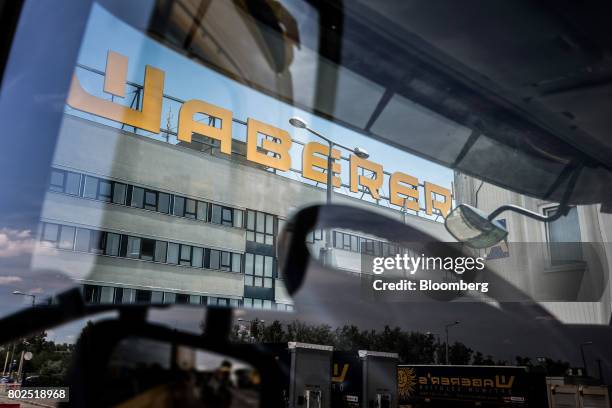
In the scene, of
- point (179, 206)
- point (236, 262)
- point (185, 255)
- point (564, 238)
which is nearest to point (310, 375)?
point (236, 262)

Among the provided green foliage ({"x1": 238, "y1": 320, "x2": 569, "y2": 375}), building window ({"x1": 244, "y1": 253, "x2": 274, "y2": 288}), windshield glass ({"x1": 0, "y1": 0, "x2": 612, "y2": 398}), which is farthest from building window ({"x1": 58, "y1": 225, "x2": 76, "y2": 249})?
green foliage ({"x1": 238, "y1": 320, "x2": 569, "y2": 375})

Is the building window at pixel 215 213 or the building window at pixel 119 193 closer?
the building window at pixel 119 193

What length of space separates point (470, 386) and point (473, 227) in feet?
2.00

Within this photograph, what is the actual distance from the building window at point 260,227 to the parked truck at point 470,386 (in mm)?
673

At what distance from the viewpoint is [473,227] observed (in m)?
1.64

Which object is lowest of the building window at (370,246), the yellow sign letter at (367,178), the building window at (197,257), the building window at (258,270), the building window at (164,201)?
the building window at (258,270)

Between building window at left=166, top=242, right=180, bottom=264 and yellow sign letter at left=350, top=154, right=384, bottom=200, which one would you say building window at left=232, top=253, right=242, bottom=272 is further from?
→ yellow sign letter at left=350, top=154, right=384, bottom=200

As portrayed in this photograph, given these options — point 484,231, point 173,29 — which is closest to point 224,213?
point 173,29

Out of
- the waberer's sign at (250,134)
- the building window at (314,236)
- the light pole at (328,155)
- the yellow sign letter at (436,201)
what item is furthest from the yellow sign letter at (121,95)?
the yellow sign letter at (436,201)

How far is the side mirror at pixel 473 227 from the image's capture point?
5.19 feet

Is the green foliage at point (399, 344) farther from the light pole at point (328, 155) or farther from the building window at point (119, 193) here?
the building window at point (119, 193)

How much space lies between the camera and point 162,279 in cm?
116

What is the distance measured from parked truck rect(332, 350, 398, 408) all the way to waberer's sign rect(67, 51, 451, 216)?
50 cm

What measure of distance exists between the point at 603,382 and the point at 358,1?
1523 mm
